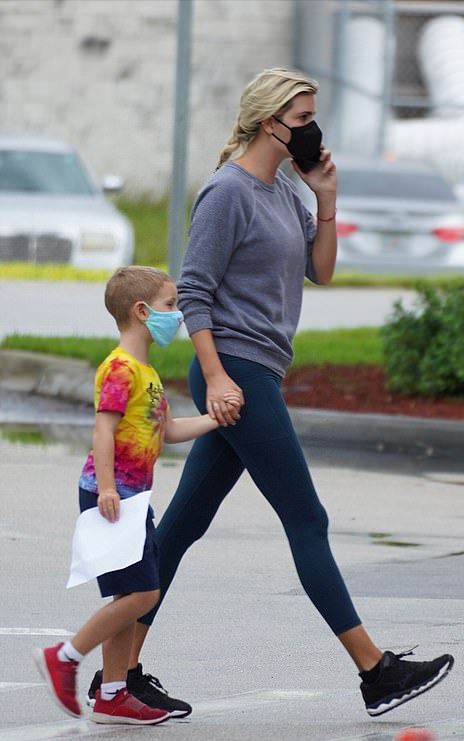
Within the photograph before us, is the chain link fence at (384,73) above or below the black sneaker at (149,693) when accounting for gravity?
below

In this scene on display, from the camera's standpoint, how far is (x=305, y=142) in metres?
5.01

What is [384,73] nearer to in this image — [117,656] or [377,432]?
[377,432]

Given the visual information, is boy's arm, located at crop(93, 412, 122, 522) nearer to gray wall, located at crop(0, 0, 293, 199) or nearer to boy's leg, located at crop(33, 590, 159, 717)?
boy's leg, located at crop(33, 590, 159, 717)

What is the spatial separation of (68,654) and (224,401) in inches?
32.4

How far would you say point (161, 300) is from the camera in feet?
16.0

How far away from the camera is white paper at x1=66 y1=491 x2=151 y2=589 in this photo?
471 cm

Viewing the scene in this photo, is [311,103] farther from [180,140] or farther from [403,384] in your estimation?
[180,140]

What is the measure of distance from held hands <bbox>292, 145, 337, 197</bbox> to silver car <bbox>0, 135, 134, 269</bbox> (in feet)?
41.9

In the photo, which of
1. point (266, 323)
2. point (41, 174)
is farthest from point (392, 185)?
point (266, 323)

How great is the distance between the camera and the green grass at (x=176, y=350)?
11.9 m

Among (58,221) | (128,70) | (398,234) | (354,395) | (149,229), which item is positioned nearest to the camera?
→ (354,395)

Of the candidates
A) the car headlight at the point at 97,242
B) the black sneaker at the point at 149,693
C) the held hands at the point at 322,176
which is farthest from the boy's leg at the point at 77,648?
the car headlight at the point at 97,242

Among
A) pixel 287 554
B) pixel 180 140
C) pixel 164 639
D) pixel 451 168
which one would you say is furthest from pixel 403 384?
pixel 451 168

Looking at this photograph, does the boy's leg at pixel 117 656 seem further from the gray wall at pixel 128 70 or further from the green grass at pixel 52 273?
the gray wall at pixel 128 70
